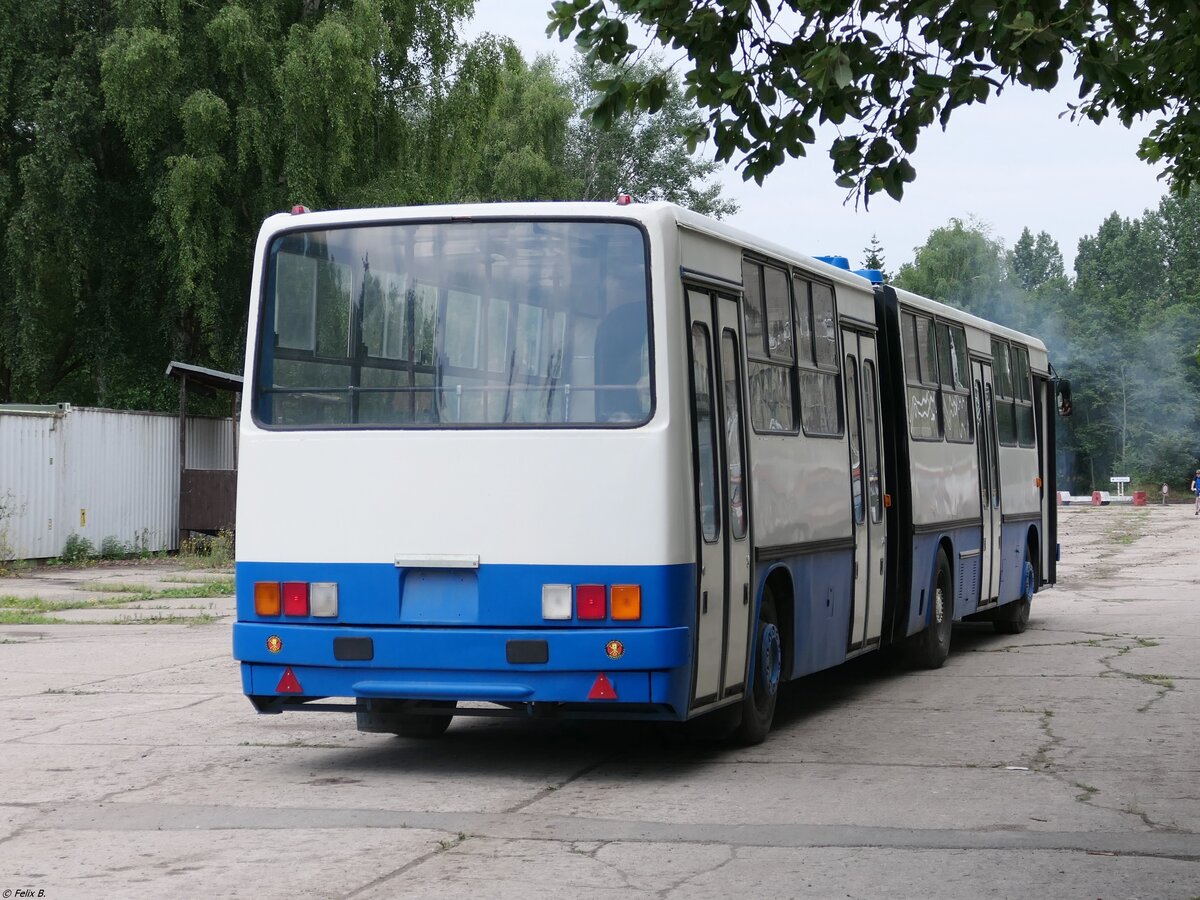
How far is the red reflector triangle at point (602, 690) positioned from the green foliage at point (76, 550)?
2085 centimetres

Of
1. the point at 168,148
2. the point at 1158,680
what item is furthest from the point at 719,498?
the point at 168,148

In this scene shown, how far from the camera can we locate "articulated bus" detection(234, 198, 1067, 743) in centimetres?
872

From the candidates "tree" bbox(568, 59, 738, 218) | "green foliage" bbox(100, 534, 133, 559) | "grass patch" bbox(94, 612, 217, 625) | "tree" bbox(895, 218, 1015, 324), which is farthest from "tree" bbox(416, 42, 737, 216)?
"tree" bbox(895, 218, 1015, 324)

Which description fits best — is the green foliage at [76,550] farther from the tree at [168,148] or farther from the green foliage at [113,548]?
the tree at [168,148]

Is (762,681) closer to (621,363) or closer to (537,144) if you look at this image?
(621,363)

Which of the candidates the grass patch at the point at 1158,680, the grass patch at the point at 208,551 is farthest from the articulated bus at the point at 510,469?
the grass patch at the point at 208,551

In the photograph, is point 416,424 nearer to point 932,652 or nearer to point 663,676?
point 663,676

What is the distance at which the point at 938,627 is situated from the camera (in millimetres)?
14812

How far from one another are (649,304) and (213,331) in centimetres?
2675

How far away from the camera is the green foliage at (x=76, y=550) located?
27766 mm

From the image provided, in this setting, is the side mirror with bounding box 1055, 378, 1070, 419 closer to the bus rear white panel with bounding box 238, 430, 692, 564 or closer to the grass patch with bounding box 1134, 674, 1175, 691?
the grass patch with bounding box 1134, 674, 1175, 691

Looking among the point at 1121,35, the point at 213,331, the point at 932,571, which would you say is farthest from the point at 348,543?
the point at 213,331

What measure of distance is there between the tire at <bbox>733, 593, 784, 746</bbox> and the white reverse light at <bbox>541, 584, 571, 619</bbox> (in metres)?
1.59

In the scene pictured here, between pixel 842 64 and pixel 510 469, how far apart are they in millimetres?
2652
